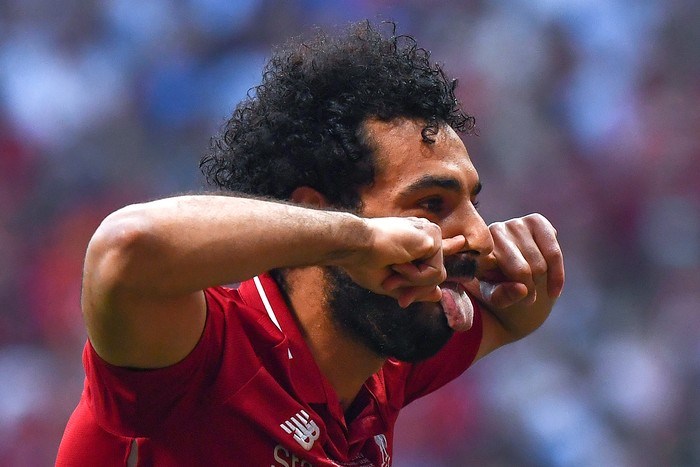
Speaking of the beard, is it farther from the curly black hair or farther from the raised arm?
the raised arm

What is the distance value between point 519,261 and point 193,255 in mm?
1118

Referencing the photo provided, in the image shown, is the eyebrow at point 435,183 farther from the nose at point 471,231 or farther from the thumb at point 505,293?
the thumb at point 505,293

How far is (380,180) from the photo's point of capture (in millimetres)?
2520

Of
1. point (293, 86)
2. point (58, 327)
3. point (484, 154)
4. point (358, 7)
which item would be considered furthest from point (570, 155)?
point (293, 86)

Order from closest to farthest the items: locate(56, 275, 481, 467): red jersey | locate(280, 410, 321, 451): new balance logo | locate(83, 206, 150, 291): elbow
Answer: locate(83, 206, 150, 291): elbow
locate(56, 275, 481, 467): red jersey
locate(280, 410, 321, 451): new balance logo

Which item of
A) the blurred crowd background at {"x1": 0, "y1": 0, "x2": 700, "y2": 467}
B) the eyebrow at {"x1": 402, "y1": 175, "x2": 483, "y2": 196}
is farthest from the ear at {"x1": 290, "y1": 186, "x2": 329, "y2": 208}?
the blurred crowd background at {"x1": 0, "y1": 0, "x2": 700, "y2": 467}

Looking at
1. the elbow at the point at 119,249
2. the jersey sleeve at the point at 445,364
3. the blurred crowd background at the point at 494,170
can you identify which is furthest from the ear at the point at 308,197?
the blurred crowd background at the point at 494,170

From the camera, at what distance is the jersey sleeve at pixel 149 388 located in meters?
1.96

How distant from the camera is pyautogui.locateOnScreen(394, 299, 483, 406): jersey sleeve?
2943mm

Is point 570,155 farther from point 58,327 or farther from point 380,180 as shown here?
point 380,180

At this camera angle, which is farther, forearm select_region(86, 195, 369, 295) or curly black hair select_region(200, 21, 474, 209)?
curly black hair select_region(200, 21, 474, 209)

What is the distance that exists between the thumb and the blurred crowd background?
2.73m

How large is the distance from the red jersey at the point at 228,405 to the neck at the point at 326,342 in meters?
0.05

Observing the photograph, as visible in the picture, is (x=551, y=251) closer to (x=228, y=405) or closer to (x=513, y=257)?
(x=513, y=257)
